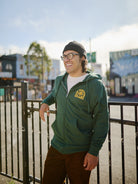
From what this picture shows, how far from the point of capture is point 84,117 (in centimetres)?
176

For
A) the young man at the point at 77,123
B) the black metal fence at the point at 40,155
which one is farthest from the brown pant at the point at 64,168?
the black metal fence at the point at 40,155

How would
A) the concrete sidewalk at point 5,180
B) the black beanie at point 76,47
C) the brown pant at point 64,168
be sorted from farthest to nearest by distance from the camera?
the concrete sidewalk at point 5,180
the black beanie at point 76,47
the brown pant at point 64,168

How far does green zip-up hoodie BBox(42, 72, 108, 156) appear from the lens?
5.39 feet

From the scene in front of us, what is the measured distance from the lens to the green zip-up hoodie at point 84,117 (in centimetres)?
164

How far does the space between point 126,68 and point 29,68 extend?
61.8 ft

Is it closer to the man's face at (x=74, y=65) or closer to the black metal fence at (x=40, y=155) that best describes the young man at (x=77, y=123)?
the man's face at (x=74, y=65)

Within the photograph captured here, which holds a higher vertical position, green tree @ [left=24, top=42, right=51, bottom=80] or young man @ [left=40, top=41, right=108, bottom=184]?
green tree @ [left=24, top=42, right=51, bottom=80]

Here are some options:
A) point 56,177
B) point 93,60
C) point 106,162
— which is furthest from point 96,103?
point 93,60

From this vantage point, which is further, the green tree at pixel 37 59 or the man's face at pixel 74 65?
the green tree at pixel 37 59

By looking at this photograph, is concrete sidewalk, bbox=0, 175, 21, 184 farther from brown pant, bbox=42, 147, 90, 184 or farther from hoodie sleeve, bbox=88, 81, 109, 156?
hoodie sleeve, bbox=88, 81, 109, 156

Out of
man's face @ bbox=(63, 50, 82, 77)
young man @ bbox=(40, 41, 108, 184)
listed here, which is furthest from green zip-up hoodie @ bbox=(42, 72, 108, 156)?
man's face @ bbox=(63, 50, 82, 77)

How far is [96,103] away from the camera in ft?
5.45

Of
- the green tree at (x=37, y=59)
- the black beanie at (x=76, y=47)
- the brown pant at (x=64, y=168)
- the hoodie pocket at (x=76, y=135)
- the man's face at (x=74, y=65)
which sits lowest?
the brown pant at (x=64, y=168)

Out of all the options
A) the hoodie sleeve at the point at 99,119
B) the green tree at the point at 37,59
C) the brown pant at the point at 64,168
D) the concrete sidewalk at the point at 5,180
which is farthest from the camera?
the green tree at the point at 37,59
